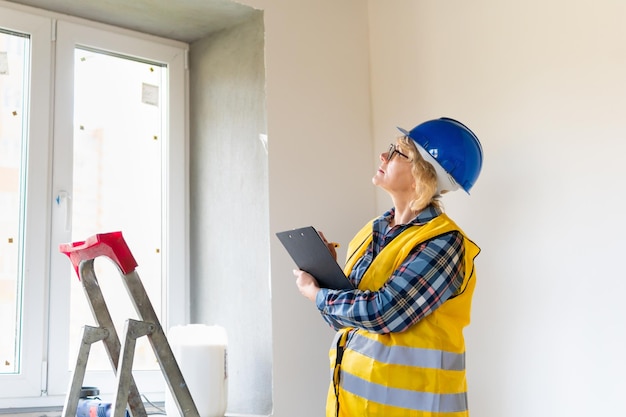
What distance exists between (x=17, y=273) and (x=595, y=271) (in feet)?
5.74

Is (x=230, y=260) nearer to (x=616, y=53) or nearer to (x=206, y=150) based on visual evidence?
(x=206, y=150)

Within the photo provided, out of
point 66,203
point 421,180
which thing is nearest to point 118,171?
point 66,203

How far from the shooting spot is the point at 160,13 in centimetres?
270

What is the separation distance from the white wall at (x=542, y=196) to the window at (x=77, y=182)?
102 centimetres

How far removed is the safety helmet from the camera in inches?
80.2

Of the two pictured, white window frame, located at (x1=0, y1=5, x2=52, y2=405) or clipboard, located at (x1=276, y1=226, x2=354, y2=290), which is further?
white window frame, located at (x1=0, y1=5, x2=52, y2=405)

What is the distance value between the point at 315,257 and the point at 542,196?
736mm

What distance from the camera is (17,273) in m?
2.42

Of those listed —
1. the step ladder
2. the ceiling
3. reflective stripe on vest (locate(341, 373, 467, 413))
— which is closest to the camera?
the step ladder

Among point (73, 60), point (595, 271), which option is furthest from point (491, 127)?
point (73, 60)

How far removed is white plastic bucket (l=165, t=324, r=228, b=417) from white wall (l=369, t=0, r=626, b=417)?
78 centimetres

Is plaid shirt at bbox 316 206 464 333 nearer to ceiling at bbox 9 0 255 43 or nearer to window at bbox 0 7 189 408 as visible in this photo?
window at bbox 0 7 189 408

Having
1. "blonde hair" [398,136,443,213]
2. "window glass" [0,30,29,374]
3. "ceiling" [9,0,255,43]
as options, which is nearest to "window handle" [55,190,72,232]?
"window glass" [0,30,29,374]

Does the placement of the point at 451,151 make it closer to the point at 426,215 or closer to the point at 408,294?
the point at 426,215
